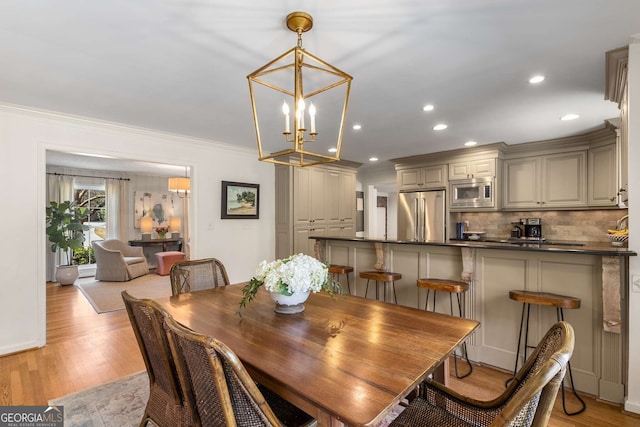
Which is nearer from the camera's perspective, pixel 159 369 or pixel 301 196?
pixel 159 369

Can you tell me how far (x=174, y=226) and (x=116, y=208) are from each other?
1359 mm

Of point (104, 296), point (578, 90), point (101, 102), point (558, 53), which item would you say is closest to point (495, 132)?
point (578, 90)

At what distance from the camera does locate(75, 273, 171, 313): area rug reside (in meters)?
4.70

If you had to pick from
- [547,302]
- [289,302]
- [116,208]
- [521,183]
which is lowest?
[547,302]

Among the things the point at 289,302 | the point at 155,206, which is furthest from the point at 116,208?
the point at 289,302

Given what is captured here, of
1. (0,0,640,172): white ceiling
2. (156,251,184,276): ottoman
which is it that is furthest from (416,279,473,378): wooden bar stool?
(156,251,184,276): ottoman

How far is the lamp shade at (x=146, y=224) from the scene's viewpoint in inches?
305

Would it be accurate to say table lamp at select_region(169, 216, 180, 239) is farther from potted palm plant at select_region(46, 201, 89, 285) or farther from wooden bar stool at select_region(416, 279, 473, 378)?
wooden bar stool at select_region(416, 279, 473, 378)

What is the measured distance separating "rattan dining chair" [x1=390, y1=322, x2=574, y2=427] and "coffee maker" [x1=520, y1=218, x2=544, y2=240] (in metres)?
4.27

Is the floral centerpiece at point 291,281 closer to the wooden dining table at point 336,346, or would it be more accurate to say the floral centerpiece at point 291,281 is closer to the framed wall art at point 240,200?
the wooden dining table at point 336,346

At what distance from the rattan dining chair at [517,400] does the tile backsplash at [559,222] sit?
429 cm

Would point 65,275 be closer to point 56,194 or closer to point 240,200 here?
point 56,194

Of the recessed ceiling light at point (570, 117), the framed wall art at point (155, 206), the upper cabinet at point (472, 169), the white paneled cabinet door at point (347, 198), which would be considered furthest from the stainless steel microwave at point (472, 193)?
the framed wall art at point (155, 206)

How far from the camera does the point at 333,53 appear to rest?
2.11 metres
